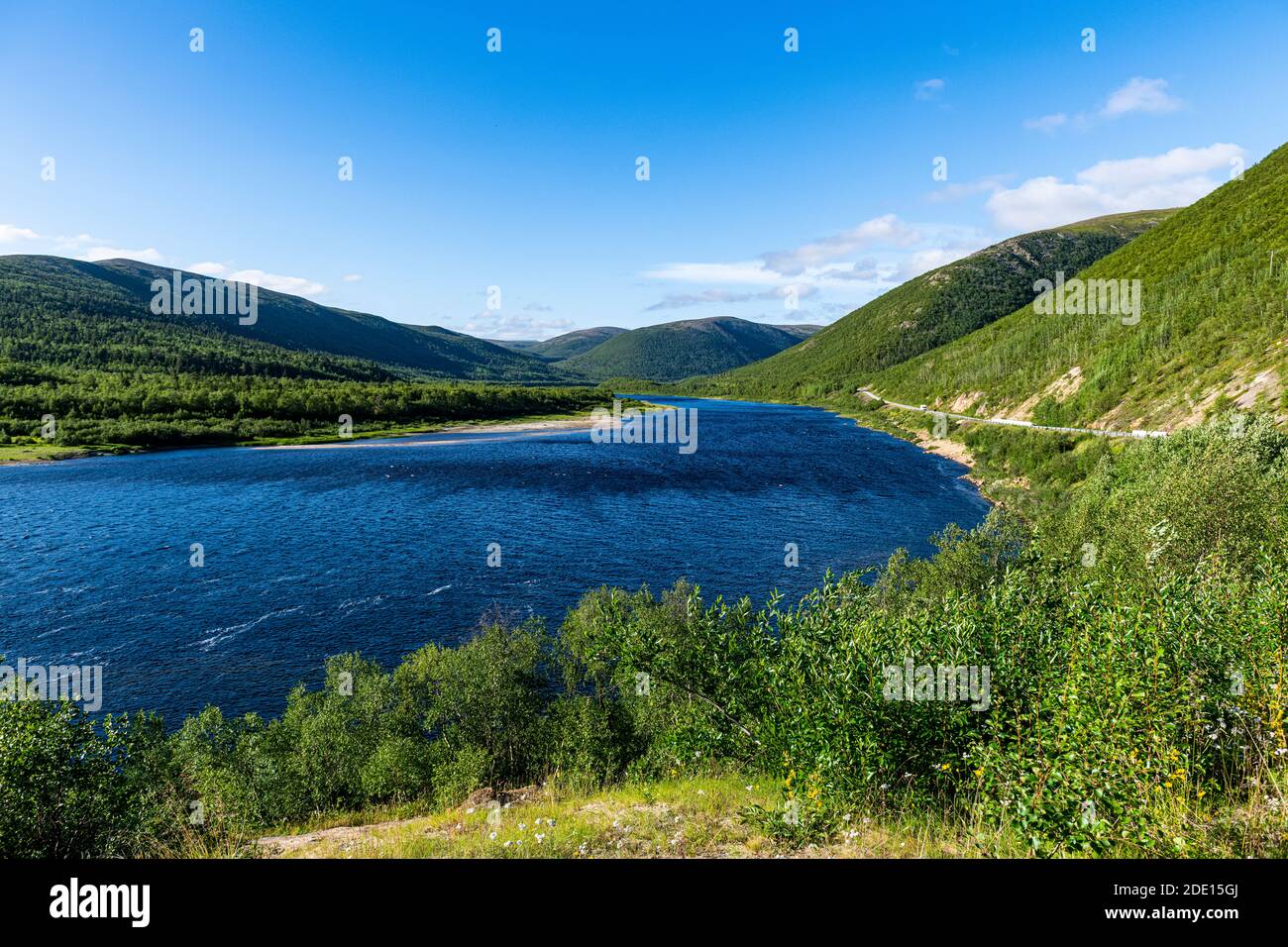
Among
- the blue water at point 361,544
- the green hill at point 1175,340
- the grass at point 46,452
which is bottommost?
the blue water at point 361,544

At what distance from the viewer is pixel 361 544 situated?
66.2m

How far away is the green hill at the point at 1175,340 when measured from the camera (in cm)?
7056

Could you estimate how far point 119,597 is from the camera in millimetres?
50406

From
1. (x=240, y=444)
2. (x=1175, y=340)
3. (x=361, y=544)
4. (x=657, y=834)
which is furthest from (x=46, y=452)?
(x=1175, y=340)


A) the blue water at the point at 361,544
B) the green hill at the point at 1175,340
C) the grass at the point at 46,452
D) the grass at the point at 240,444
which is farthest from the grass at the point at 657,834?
the grass at the point at 240,444

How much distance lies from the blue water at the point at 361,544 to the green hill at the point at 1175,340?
923 inches

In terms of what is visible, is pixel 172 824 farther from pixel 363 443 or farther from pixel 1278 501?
pixel 363 443

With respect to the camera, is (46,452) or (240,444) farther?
(240,444)

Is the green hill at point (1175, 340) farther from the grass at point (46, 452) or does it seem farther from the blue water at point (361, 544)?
the grass at point (46, 452)

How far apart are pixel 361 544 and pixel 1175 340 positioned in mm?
115648

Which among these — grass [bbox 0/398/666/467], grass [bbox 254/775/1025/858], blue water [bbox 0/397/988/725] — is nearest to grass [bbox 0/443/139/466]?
grass [bbox 0/398/666/467]

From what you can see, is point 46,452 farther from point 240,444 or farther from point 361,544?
point 361,544
